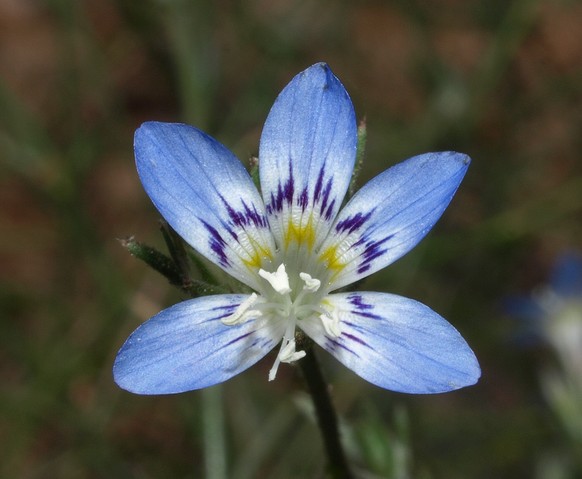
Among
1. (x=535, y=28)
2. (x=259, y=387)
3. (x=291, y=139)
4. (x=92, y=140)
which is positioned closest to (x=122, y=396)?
(x=259, y=387)

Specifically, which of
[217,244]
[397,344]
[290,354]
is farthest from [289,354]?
[217,244]

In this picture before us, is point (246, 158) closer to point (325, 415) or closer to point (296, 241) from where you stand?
point (296, 241)

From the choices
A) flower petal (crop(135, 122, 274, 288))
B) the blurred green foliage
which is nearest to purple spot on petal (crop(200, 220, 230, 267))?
flower petal (crop(135, 122, 274, 288))

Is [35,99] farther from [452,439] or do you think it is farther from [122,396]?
[452,439]

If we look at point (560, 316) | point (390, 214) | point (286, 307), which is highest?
point (560, 316)

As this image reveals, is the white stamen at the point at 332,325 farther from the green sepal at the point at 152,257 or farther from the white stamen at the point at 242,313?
the green sepal at the point at 152,257

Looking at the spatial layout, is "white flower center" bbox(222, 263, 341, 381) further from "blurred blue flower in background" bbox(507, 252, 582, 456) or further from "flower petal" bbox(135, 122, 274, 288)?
"blurred blue flower in background" bbox(507, 252, 582, 456)

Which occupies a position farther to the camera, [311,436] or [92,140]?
[92,140]
